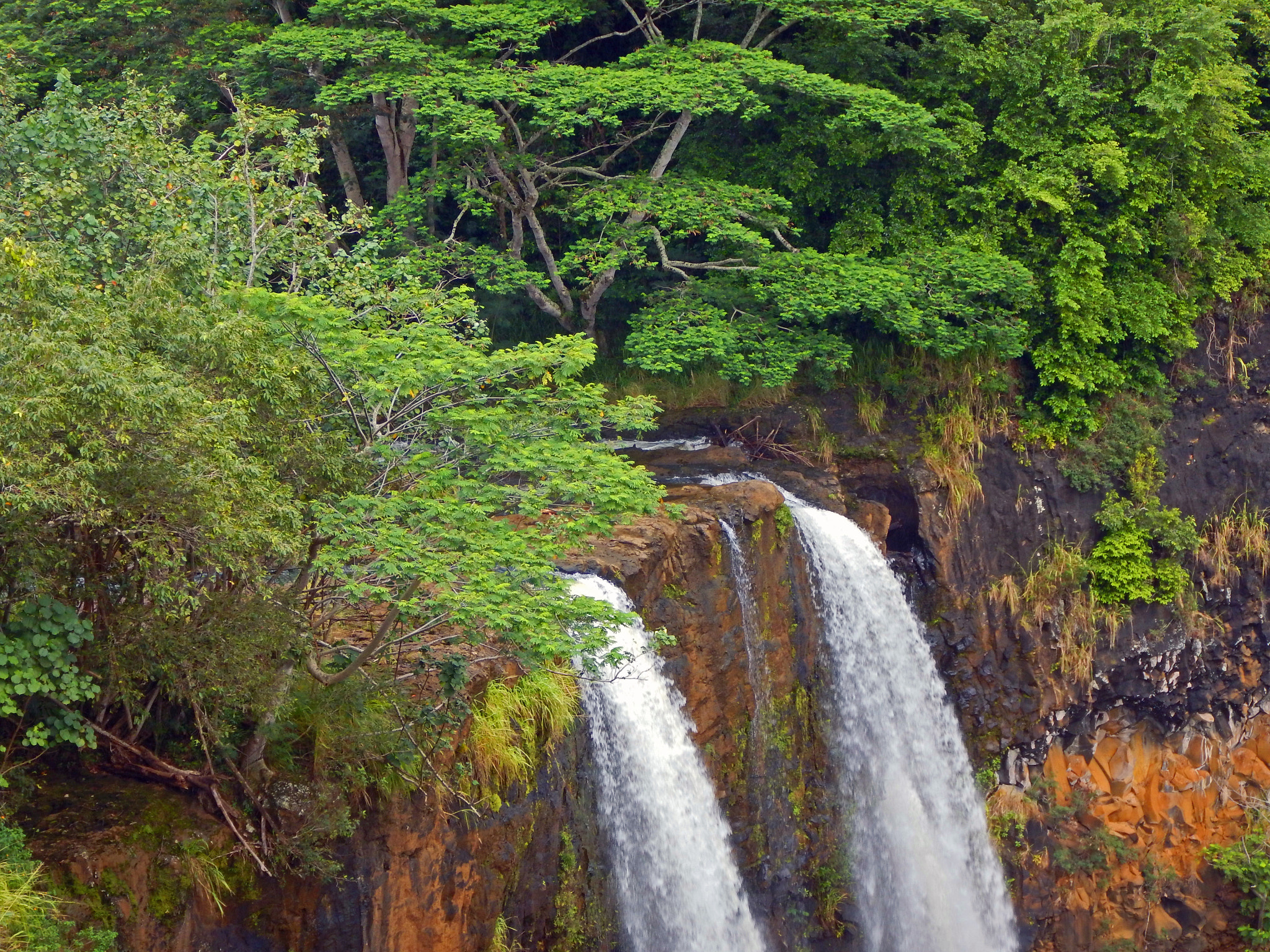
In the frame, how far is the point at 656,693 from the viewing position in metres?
11.2

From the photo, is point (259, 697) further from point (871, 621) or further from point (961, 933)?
point (961, 933)

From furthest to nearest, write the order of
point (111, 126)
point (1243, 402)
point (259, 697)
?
point (1243, 402) → point (111, 126) → point (259, 697)

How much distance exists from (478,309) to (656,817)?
16.7 feet

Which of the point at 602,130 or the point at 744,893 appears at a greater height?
the point at 602,130

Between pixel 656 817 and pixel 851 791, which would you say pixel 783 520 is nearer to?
pixel 851 791

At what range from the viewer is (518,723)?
9.68 m

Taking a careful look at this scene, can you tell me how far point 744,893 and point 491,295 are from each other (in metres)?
9.50

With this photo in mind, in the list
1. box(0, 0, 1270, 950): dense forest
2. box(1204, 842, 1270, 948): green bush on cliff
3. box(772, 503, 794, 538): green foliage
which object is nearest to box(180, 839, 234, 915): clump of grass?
box(0, 0, 1270, 950): dense forest

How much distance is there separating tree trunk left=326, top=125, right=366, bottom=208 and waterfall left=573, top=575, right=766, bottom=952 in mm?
8067

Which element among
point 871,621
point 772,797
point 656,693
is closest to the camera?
point 656,693

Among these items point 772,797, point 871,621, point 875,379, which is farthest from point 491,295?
point 772,797

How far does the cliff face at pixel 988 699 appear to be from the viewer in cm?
1203

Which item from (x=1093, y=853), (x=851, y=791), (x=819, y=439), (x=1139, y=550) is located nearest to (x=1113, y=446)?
(x=1139, y=550)

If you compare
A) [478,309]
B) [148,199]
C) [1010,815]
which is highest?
[148,199]
